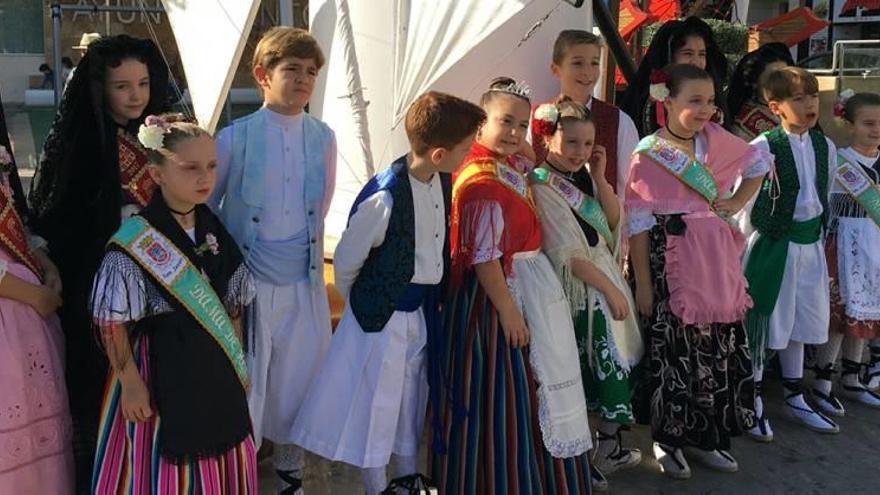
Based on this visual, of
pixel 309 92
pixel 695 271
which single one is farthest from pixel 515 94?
pixel 695 271

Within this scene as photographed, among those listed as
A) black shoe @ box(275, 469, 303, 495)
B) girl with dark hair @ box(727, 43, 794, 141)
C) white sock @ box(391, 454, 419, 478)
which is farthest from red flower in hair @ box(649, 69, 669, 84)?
black shoe @ box(275, 469, 303, 495)

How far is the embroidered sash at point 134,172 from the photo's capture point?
7.96ft

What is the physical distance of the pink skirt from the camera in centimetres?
217

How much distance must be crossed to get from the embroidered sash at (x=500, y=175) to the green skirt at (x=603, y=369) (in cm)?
49

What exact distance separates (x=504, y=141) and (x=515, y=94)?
0.14 meters

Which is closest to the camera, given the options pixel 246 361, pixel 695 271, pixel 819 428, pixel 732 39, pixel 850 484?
pixel 246 361

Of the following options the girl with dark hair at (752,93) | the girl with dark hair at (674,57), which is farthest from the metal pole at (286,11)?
the girl with dark hair at (752,93)

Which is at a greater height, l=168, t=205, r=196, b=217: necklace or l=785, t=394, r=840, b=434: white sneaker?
l=168, t=205, r=196, b=217: necklace

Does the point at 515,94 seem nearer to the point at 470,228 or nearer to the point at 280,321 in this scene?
the point at 470,228

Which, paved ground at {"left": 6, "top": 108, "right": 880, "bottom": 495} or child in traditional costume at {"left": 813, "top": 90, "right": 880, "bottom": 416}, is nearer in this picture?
paved ground at {"left": 6, "top": 108, "right": 880, "bottom": 495}

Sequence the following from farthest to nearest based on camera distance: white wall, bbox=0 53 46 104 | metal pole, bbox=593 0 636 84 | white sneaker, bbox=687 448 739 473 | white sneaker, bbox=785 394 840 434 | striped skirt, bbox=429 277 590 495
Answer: white wall, bbox=0 53 46 104 < metal pole, bbox=593 0 636 84 < white sneaker, bbox=785 394 840 434 < white sneaker, bbox=687 448 739 473 < striped skirt, bbox=429 277 590 495

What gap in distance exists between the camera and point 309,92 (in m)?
2.54

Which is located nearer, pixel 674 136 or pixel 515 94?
pixel 515 94

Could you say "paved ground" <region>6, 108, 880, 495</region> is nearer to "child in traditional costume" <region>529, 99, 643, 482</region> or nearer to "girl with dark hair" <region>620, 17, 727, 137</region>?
"child in traditional costume" <region>529, 99, 643, 482</region>
